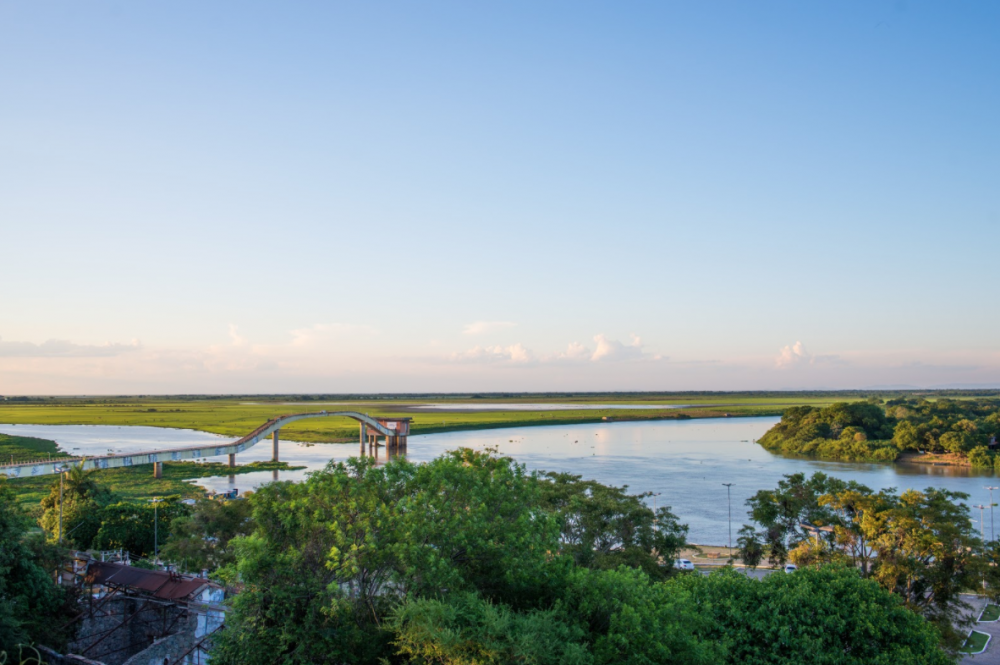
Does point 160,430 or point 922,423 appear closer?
point 922,423

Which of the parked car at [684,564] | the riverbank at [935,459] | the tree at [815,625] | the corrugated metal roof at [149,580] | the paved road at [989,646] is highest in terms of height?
the tree at [815,625]

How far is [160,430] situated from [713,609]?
12232cm

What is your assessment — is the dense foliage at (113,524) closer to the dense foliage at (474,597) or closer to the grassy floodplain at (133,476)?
the grassy floodplain at (133,476)

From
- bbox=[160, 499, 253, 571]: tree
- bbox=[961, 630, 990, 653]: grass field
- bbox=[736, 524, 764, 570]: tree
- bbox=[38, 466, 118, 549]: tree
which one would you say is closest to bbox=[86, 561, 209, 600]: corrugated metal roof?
bbox=[160, 499, 253, 571]: tree

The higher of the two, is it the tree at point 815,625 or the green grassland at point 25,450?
the tree at point 815,625

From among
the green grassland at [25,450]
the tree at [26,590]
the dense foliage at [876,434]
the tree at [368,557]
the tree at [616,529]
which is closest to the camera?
the tree at [368,557]

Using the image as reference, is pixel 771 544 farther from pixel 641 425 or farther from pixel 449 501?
pixel 641 425

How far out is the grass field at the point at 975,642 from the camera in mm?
23812

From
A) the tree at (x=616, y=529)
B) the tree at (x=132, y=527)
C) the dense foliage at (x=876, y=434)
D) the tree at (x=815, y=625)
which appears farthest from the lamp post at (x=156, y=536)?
the dense foliage at (x=876, y=434)

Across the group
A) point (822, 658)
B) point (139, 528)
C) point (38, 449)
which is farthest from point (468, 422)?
point (822, 658)

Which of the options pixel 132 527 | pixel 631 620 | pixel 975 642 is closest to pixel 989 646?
pixel 975 642

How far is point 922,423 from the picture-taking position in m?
86.7

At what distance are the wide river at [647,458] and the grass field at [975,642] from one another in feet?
47.6

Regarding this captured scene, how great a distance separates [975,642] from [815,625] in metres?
15.2
